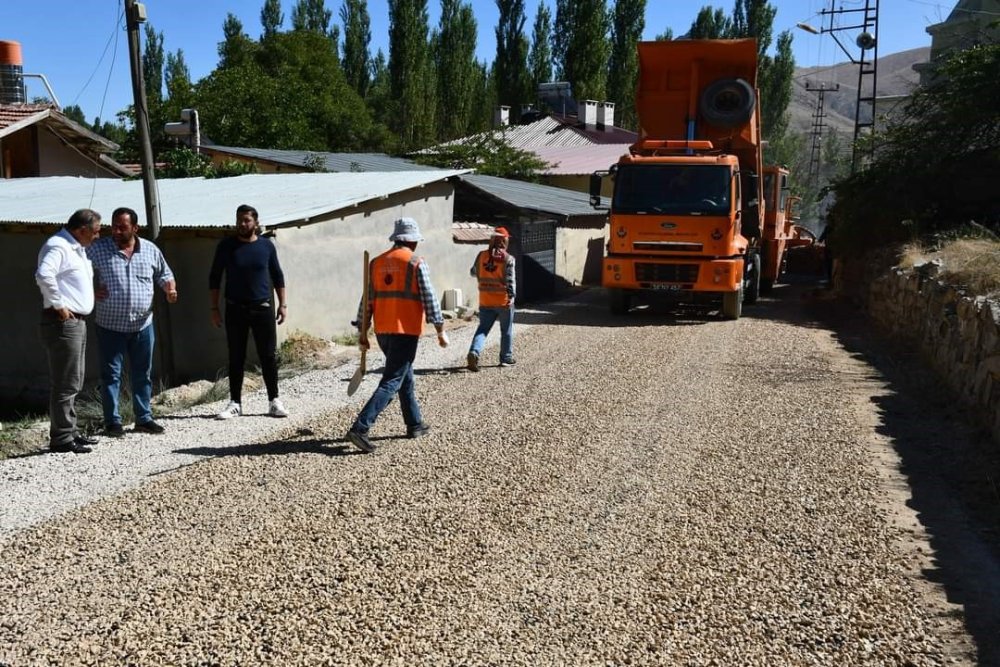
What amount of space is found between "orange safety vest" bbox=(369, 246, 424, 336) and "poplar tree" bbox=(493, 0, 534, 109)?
42.4 m

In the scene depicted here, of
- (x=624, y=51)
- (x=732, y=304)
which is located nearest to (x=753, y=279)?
(x=732, y=304)

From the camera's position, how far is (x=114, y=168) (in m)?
23.8

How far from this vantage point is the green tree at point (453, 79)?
47812 mm

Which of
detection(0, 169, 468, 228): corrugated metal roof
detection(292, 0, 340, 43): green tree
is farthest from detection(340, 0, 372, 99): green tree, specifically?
detection(0, 169, 468, 228): corrugated metal roof

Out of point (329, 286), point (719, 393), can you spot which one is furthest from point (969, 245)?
point (329, 286)

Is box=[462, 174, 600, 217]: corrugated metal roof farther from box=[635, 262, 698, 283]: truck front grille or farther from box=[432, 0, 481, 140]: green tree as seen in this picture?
box=[432, 0, 481, 140]: green tree

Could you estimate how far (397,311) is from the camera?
673cm

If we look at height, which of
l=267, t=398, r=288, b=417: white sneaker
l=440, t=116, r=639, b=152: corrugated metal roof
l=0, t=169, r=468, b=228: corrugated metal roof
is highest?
l=440, t=116, r=639, b=152: corrugated metal roof

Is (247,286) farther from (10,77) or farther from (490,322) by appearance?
(10,77)

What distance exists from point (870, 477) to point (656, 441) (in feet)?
5.38

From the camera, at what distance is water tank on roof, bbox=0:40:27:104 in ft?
75.8

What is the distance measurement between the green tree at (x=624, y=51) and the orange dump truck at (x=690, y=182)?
3156cm

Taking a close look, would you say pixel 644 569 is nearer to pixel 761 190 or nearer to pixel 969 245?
pixel 969 245

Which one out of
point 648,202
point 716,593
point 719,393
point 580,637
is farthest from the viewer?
point 648,202
